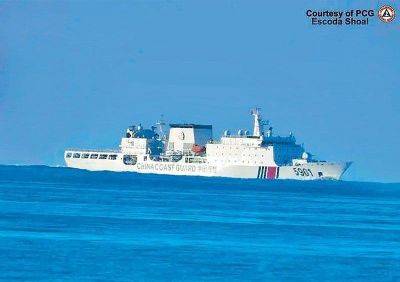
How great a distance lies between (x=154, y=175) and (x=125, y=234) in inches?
2892

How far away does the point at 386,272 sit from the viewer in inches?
1252

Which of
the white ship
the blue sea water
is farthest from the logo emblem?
the blue sea water

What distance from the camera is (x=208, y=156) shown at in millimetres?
107625

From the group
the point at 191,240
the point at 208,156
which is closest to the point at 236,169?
the point at 208,156

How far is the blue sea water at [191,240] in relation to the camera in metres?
30.7

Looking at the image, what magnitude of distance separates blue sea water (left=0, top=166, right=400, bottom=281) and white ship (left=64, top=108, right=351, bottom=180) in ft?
137

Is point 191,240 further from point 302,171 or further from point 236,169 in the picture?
point 302,171

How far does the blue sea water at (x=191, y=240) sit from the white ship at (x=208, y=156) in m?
41.8

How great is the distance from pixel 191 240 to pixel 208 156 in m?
69.6

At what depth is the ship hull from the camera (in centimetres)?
10531

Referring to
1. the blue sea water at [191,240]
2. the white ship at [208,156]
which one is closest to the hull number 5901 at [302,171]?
the white ship at [208,156]

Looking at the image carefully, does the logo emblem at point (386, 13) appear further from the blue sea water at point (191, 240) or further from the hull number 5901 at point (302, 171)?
the blue sea water at point (191, 240)

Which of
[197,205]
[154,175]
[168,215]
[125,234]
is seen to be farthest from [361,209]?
[154,175]

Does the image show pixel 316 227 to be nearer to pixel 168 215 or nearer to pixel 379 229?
pixel 379 229
